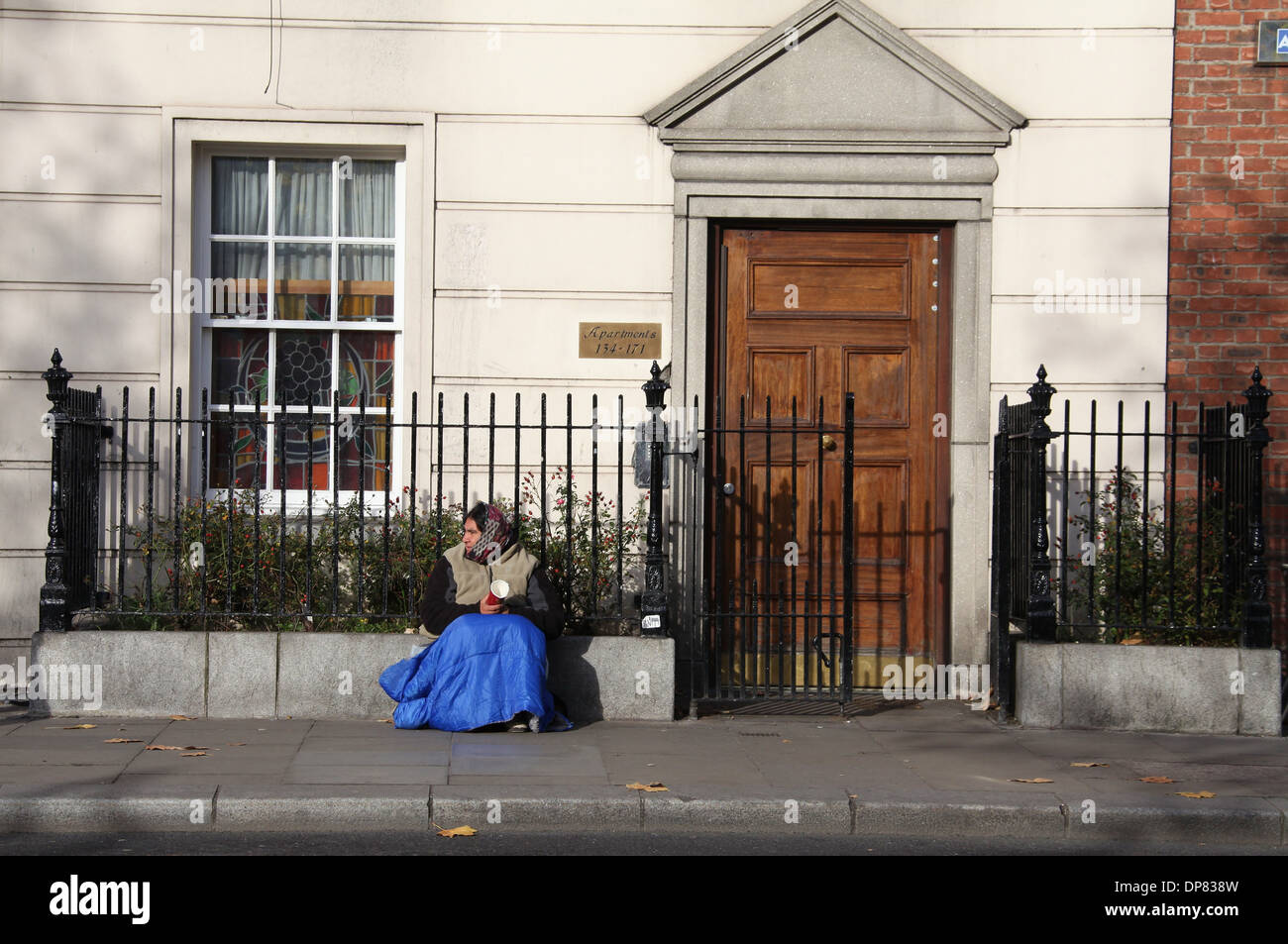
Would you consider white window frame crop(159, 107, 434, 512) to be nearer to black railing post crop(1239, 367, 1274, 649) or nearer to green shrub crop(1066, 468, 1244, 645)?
green shrub crop(1066, 468, 1244, 645)

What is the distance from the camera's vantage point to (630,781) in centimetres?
683

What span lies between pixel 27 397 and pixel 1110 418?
23.3 ft

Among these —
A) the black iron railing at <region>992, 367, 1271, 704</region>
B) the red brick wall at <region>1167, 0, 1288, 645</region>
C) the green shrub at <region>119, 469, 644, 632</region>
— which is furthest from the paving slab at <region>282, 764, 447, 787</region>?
the red brick wall at <region>1167, 0, 1288, 645</region>

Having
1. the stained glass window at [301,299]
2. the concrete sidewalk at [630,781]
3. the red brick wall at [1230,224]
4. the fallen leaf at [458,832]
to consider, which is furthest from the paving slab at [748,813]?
the red brick wall at [1230,224]

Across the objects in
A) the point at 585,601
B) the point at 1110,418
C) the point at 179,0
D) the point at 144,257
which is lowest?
the point at 585,601

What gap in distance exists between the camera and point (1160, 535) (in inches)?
352

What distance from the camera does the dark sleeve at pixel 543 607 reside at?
Result: 8.14 m

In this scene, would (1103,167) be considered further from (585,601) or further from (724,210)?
(585,601)

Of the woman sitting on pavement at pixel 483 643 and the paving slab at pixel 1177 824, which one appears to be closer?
the paving slab at pixel 1177 824

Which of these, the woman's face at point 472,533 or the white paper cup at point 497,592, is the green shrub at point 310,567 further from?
the white paper cup at point 497,592

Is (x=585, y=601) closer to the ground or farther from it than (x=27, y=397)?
closer to the ground

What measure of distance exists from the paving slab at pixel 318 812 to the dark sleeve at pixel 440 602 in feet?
6.24

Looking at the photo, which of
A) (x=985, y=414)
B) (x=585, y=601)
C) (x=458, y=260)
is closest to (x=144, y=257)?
(x=458, y=260)
